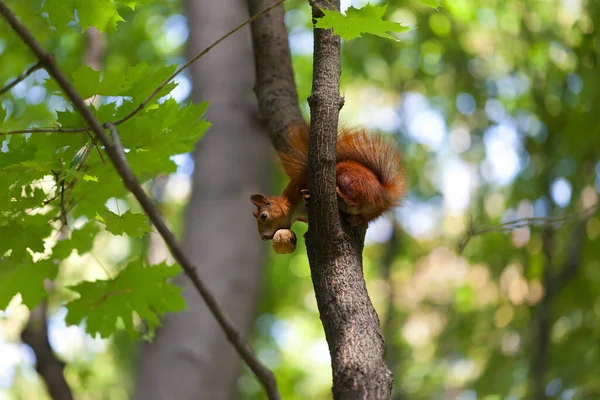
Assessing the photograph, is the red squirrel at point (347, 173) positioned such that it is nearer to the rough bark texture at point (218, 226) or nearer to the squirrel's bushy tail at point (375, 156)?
the squirrel's bushy tail at point (375, 156)

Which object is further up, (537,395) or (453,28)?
(453,28)

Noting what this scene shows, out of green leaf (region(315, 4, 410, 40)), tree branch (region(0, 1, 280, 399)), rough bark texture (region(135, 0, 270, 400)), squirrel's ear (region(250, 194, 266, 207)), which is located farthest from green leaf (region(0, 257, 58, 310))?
rough bark texture (region(135, 0, 270, 400))

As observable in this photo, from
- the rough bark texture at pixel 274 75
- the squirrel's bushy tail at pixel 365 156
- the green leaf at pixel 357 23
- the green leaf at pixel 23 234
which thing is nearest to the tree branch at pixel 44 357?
the green leaf at pixel 23 234

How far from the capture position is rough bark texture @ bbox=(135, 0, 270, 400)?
117 inches

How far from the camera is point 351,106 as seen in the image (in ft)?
21.3

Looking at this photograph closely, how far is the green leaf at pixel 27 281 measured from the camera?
142 cm

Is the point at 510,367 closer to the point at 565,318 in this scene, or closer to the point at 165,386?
the point at 565,318

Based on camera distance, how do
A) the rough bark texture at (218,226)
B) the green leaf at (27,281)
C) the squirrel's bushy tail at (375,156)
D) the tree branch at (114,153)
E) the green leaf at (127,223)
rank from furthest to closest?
the rough bark texture at (218,226)
the green leaf at (27,281)
the squirrel's bushy tail at (375,156)
the green leaf at (127,223)
the tree branch at (114,153)

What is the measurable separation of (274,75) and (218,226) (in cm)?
172

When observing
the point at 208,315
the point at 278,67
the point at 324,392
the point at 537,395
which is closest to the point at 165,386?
the point at 208,315

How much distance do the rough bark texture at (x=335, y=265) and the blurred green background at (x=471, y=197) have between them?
59.2 inches

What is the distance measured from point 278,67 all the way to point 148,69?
0.35 metres

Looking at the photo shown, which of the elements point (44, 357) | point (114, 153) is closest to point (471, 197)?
point (44, 357)

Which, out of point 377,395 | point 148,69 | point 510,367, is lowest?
point 377,395
